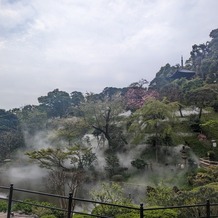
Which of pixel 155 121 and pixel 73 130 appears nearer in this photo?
pixel 155 121

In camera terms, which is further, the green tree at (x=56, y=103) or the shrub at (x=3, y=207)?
the green tree at (x=56, y=103)

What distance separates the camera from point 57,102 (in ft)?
136

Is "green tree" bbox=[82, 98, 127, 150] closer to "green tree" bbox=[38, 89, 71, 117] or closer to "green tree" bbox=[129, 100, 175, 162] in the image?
"green tree" bbox=[129, 100, 175, 162]

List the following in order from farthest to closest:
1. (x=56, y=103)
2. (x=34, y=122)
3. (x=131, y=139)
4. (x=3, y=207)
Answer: (x=56, y=103) < (x=34, y=122) < (x=131, y=139) < (x=3, y=207)

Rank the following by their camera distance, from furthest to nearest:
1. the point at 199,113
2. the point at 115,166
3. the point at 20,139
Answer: the point at 20,139 < the point at 199,113 < the point at 115,166

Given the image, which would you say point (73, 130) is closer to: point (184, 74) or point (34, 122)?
point (34, 122)

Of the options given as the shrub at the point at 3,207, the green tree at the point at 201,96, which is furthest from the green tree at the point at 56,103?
the shrub at the point at 3,207

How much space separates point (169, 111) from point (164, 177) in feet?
16.5

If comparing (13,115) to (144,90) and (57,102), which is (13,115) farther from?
(144,90)

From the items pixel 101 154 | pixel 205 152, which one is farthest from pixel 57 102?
pixel 205 152

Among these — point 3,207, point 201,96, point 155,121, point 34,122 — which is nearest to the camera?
point 3,207

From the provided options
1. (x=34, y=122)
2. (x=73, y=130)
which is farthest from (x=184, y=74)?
(x=73, y=130)

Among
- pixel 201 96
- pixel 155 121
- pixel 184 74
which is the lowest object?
pixel 155 121

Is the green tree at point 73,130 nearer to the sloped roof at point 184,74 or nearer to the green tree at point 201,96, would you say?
the green tree at point 201,96
